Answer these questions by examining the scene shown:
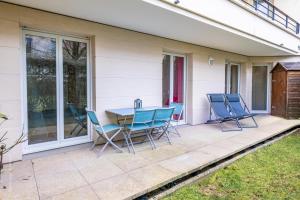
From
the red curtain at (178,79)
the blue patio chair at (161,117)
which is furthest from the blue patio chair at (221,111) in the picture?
the blue patio chair at (161,117)

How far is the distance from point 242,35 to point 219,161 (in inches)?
148

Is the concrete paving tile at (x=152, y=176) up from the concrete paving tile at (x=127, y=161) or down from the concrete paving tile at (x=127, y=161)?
down

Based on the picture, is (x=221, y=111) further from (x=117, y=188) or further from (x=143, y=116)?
(x=117, y=188)

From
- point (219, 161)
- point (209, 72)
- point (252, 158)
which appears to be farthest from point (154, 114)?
point (209, 72)

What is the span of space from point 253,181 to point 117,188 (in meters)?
2.27

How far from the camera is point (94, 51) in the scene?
198 inches

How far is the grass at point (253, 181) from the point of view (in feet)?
10.8

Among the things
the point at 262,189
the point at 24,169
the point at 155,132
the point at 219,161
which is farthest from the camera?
the point at 155,132

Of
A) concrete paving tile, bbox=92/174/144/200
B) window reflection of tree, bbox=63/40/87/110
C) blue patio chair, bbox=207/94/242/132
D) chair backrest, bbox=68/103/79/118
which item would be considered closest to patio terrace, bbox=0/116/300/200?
concrete paving tile, bbox=92/174/144/200

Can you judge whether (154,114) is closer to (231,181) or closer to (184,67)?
(231,181)

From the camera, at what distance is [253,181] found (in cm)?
372

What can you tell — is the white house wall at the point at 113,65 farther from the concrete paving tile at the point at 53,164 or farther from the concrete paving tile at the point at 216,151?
the concrete paving tile at the point at 216,151

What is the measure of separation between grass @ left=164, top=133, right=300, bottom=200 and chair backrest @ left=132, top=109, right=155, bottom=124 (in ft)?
5.32

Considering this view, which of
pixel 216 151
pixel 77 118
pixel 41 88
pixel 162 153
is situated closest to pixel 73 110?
pixel 77 118
